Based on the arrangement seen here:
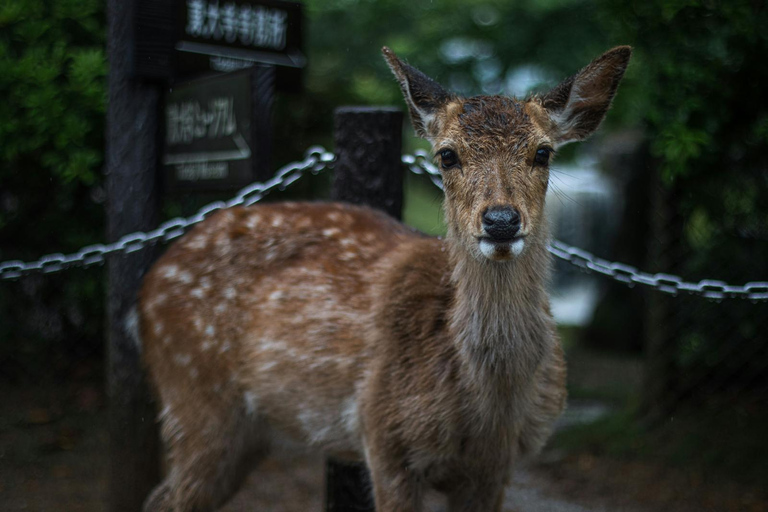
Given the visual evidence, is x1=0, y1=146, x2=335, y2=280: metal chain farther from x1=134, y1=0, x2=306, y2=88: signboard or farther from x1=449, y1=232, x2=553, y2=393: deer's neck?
x1=449, y1=232, x2=553, y2=393: deer's neck

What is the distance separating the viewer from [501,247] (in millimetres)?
2846

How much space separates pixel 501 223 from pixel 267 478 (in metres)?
3.63

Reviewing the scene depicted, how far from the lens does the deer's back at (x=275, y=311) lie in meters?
3.65

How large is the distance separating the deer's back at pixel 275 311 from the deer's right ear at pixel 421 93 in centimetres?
61

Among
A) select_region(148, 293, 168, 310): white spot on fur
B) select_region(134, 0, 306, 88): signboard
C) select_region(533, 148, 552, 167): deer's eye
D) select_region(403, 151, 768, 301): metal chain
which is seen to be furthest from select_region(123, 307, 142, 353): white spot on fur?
select_region(533, 148, 552, 167): deer's eye

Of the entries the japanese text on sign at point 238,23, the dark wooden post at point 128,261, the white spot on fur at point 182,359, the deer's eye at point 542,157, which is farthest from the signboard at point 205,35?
the deer's eye at point 542,157

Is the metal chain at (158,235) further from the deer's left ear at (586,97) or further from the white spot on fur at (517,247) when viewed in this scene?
the white spot on fur at (517,247)

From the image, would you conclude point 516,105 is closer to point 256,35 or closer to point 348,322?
point 348,322

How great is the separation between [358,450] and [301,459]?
2.77m

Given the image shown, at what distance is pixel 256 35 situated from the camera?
440 cm

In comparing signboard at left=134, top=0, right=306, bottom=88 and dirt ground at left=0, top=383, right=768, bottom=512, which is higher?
signboard at left=134, top=0, right=306, bottom=88

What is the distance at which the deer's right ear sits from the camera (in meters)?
3.46

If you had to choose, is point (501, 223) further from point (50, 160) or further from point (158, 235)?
point (50, 160)

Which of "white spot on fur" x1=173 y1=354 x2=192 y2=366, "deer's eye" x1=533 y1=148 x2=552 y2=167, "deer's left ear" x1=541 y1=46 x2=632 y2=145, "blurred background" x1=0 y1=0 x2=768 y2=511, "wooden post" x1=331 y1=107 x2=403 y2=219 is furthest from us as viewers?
"blurred background" x1=0 y1=0 x2=768 y2=511
